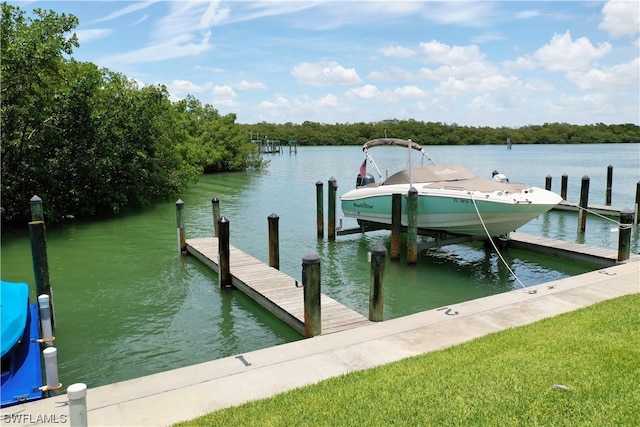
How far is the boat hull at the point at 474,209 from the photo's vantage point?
35.8ft

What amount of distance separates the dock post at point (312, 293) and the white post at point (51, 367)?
3.02 m

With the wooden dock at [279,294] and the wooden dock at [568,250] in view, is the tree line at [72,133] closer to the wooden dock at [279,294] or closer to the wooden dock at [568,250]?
the wooden dock at [568,250]

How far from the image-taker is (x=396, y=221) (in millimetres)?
12234

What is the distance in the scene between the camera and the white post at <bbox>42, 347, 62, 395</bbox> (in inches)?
201

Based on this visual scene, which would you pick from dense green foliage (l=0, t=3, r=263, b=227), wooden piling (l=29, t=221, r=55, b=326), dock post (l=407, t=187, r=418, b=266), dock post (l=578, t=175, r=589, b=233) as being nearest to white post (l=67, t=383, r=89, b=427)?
wooden piling (l=29, t=221, r=55, b=326)

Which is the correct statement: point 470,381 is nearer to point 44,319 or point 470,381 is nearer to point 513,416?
point 513,416

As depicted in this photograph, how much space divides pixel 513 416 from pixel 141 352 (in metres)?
5.43

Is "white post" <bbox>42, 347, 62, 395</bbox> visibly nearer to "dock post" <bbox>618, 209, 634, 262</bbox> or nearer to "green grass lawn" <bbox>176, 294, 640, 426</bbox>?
"green grass lawn" <bbox>176, 294, 640, 426</bbox>

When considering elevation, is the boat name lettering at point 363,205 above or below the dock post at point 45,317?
above

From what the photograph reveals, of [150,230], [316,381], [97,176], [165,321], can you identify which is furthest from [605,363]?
[97,176]

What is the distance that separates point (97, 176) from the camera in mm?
18703

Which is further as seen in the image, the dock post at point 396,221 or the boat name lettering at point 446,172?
the boat name lettering at point 446,172

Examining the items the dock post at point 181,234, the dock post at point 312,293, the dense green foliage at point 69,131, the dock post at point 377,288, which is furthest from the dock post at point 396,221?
the dense green foliage at point 69,131

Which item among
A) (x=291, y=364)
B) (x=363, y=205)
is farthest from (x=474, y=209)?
(x=291, y=364)
